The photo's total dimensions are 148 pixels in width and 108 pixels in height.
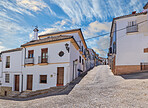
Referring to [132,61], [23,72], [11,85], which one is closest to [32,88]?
[23,72]

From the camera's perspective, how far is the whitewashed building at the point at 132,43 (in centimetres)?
1142

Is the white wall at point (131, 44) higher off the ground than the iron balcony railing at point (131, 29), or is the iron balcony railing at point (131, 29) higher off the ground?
the iron balcony railing at point (131, 29)

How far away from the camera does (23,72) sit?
12320 mm

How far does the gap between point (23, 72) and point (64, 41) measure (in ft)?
22.6

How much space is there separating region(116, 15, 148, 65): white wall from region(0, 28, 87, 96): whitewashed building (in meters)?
5.51

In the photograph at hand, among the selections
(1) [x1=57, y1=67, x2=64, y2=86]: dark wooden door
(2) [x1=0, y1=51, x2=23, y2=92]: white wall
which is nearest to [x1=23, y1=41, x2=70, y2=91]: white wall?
(1) [x1=57, y1=67, x2=64, y2=86]: dark wooden door

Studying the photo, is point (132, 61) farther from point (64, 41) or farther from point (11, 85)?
point (11, 85)

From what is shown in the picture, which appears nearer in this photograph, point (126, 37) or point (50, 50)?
point (50, 50)

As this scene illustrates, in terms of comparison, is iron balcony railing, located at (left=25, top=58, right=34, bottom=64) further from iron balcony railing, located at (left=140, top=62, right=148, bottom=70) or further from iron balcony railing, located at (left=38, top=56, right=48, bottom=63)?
iron balcony railing, located at (left=140, top=62, right=148, bottom=70)

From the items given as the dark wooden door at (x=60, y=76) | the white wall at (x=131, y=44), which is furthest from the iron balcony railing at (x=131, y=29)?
the dark wooden door at (x=60, y=76)

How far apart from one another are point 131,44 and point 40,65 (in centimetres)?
1103

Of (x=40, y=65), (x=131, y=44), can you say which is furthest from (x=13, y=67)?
(x=131, y=44)

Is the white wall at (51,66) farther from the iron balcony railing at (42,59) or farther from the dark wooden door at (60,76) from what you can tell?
the iron balcony railing at (42,59)

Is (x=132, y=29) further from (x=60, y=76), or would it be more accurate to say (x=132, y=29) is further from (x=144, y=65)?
(x=60, y=76)
